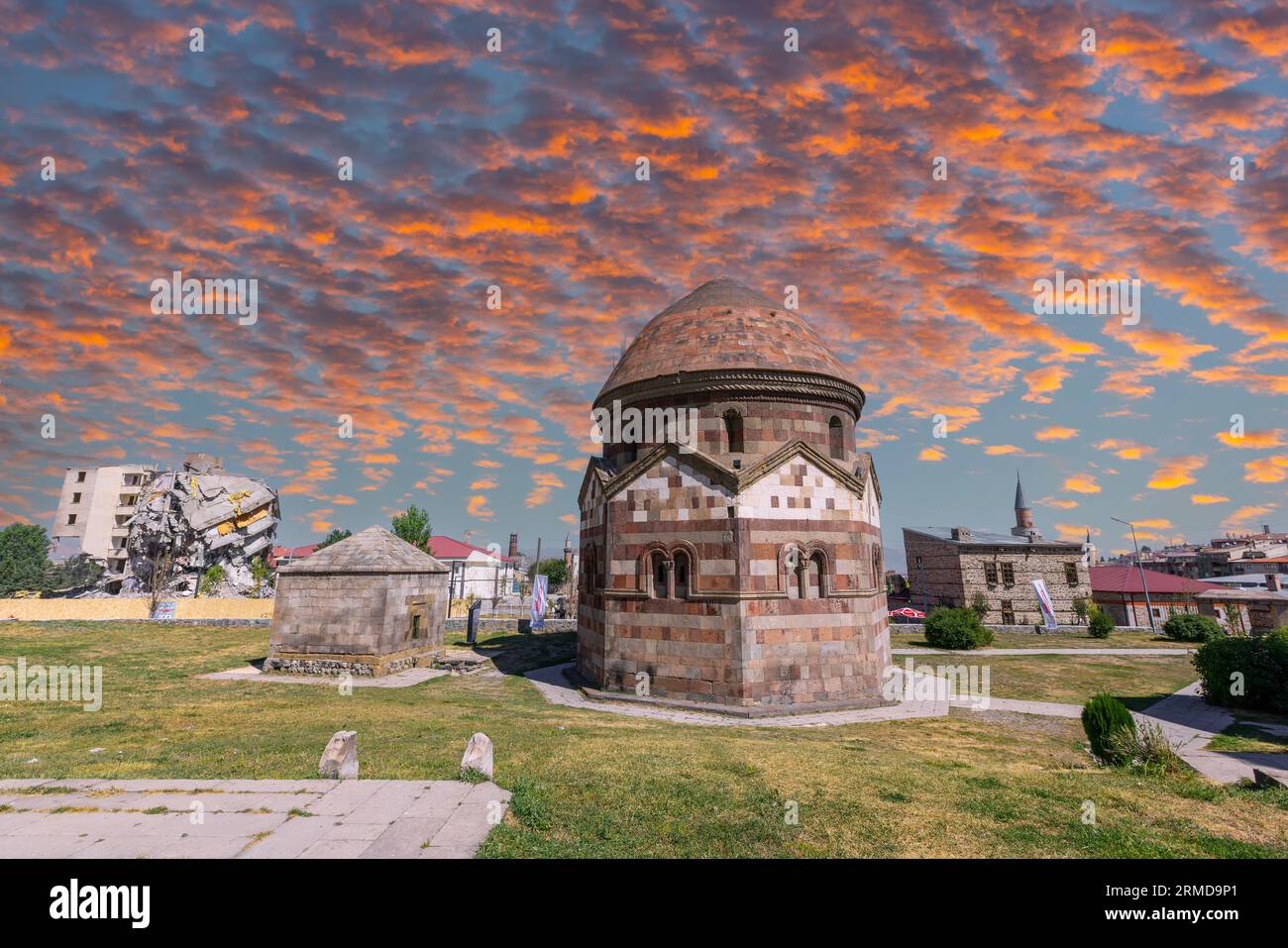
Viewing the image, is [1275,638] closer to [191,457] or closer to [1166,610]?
[1166,610]

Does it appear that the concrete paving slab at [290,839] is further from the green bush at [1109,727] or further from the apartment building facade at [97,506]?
the apartment building facade at [97,506]

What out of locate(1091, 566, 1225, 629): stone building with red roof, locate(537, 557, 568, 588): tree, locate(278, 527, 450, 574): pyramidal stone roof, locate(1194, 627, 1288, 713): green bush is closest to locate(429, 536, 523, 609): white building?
locate(537, 557, 568, 588): tree

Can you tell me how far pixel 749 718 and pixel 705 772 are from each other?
6402 millimetres

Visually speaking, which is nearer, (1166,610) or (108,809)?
(108,809)

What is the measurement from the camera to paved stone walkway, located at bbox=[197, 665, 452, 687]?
19.3 m

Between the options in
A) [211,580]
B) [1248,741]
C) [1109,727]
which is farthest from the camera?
[211,580]

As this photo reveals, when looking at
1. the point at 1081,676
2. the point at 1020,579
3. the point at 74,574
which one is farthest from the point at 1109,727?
the point at 74,574

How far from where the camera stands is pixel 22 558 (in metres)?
67.6

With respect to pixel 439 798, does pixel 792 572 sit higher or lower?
higher

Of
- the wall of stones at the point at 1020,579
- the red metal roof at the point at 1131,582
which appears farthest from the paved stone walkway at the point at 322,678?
the red metal roof at the point at 1131,582

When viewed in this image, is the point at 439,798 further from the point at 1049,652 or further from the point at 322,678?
the point at 1049,652

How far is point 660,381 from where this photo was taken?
1866cm

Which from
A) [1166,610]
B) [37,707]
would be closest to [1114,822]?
[37,707]
